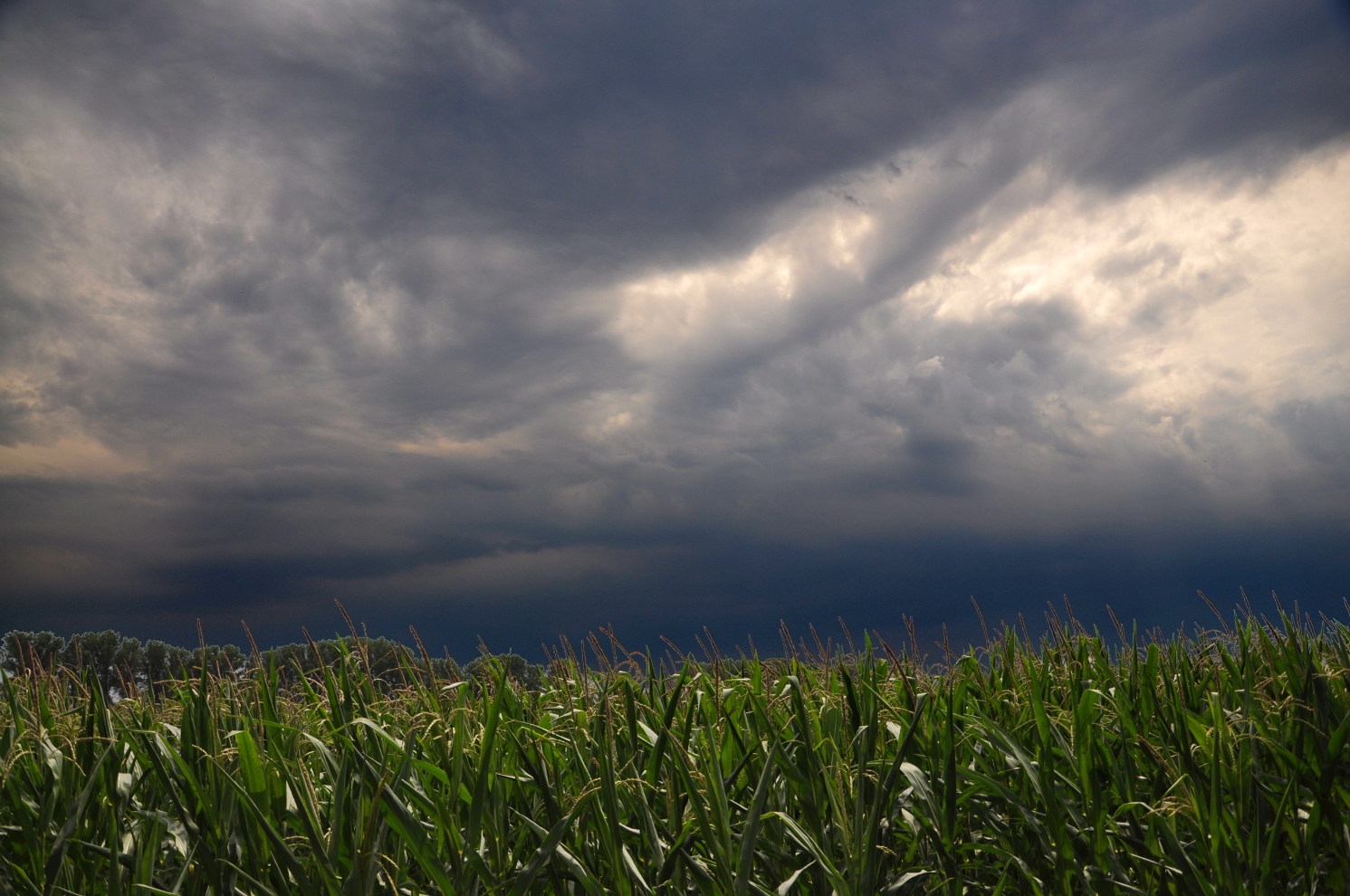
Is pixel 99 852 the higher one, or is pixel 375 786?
pixel 375 786

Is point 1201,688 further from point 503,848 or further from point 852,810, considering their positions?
point 503,848

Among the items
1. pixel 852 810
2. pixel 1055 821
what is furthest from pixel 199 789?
pixel 1055 821

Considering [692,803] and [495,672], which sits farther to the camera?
[495,672]

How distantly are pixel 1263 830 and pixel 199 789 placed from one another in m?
5.22

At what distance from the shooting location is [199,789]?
3.89 m

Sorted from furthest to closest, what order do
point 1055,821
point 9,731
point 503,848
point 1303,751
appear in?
point 9,731, point 1303,751, point 1055,821, point 503,848

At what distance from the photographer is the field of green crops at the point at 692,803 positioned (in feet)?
11.7

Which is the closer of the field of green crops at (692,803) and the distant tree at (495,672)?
the field of green crops at (692,803)

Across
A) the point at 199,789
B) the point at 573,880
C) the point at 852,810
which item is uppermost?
the point at 199,789

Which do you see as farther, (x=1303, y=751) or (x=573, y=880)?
(x=1303, y=751)

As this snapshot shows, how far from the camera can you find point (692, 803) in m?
3.48

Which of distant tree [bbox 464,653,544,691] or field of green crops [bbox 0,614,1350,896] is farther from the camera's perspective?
distant tree [bbox 464,653,544,691]

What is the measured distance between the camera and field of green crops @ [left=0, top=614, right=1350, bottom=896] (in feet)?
11.7

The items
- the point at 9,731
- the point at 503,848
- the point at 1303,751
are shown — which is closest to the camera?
the point at 503,848
